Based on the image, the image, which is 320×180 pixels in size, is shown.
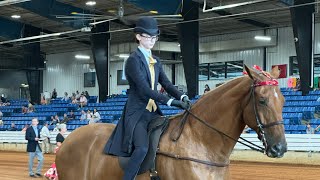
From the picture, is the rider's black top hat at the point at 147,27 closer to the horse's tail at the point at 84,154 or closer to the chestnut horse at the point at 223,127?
the chestnut horse at the point at 223,127

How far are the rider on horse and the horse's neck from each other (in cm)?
22

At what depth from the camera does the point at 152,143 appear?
3.94 m

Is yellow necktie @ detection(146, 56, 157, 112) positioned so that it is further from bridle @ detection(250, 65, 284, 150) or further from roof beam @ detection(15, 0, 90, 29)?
roof beam @ detection(15, 0, 90, 29)

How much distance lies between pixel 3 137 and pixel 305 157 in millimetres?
17302

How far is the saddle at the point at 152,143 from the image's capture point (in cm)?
390

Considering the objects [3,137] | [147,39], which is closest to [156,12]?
[3,137]

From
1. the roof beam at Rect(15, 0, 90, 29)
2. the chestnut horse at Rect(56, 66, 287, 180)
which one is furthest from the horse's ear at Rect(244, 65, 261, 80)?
the roof beam at Rect(15, 0, 90, 29)

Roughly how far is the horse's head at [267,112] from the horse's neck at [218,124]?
0.37 feet

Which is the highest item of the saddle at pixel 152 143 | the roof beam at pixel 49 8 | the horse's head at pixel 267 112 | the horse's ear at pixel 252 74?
the roof beam at pixel 49 8

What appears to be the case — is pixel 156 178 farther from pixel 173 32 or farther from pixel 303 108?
pixel 173 32

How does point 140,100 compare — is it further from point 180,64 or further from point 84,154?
point 180,64

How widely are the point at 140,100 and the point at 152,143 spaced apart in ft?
1.40

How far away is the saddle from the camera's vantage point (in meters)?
3.90

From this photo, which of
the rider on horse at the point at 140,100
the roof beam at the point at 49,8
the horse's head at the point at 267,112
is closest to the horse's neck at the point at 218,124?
the horse's head at the point at 267,112
